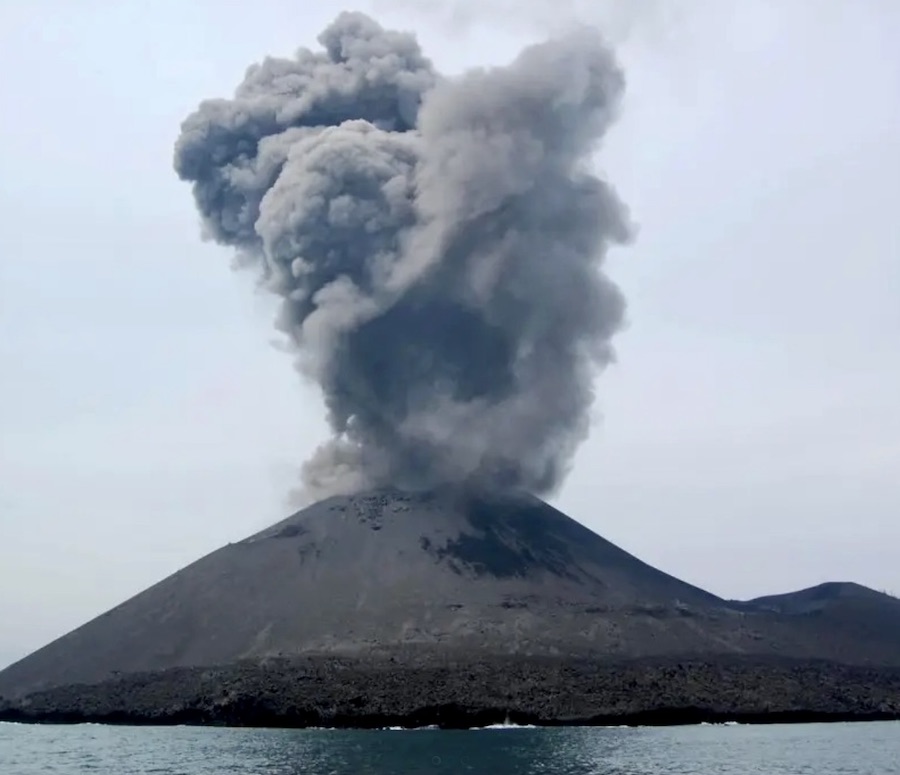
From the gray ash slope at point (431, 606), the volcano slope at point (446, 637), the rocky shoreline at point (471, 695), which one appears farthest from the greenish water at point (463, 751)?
the gray ash slope at point (431, 606)

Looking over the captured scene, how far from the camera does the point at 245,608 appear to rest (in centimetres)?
11212

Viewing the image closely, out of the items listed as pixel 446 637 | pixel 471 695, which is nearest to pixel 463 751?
pixel 471 695

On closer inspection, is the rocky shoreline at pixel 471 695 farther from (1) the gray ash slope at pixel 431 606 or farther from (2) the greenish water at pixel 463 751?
(1) the gray ash slope at pixel 431 606

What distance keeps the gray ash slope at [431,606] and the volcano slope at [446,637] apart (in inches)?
8.9

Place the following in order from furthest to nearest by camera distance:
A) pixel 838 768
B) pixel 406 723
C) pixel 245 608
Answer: pixel 245 608 < pixel 406 723 < pixel 838 768

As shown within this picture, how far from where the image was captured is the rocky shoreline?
90.6 meters

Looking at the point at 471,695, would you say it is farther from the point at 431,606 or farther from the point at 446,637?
the point at 431,606

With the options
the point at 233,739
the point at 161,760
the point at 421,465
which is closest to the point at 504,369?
the point at 421,465

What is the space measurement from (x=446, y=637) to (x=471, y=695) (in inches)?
443

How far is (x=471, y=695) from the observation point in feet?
299

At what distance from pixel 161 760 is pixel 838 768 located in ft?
119

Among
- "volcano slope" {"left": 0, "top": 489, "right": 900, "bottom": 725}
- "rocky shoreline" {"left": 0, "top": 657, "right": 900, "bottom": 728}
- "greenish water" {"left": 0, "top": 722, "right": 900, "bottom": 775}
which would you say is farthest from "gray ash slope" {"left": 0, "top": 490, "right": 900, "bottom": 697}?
"greenish water" {"left": 0, "top": 722, "right": 900, "bottom": 775}

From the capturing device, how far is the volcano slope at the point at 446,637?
93.2 m

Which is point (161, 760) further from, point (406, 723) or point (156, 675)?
point (156, 675)
